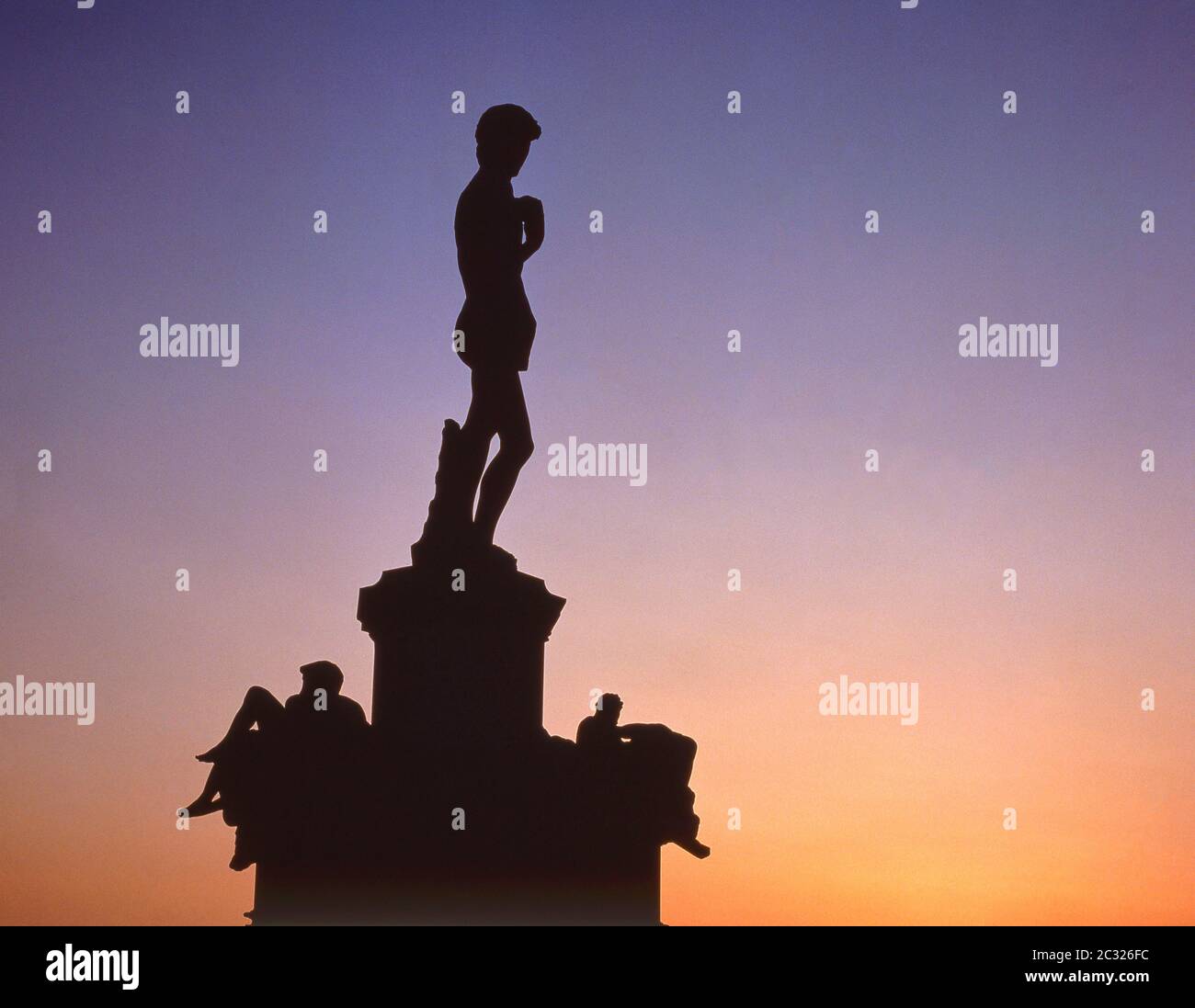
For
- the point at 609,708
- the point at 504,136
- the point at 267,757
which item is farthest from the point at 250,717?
the point at 504,136

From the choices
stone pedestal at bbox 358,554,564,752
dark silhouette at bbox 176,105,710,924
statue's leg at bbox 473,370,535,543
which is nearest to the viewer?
dark silhouette at bbox 176,105,710,924

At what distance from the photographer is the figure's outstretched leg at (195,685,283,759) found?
1391cm

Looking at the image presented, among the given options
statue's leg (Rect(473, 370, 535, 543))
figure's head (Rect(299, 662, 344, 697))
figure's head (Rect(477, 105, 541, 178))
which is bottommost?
figure's head (Rect(299, 662, 344, 697))

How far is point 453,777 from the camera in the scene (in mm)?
13789

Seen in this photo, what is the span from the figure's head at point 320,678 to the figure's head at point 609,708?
2.36m

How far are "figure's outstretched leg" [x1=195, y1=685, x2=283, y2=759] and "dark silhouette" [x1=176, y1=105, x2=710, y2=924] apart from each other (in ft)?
0.05

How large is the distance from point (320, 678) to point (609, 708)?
260cm

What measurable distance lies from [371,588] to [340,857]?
93.9 inches

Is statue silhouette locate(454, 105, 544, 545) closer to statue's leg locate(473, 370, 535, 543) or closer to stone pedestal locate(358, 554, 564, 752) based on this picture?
statue's leg locate(473, 370, 535, 543)

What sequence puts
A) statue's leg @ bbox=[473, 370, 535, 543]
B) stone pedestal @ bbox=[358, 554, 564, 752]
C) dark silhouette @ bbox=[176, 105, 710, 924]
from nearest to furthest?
1. dark silhouette @ bbox=[176, 105, 710, 924]
2. stone pedestal @ bbox=[358, 554, 564, 752]
3. statue's leg @ bbox=[473, 370, 535, 543]

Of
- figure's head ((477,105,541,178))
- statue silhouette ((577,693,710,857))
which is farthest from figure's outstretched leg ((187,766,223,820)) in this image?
figure's head ((477,105,541,178))

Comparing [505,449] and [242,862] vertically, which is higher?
[505,449]

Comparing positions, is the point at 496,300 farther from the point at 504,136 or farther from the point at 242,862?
the point at 242,862
